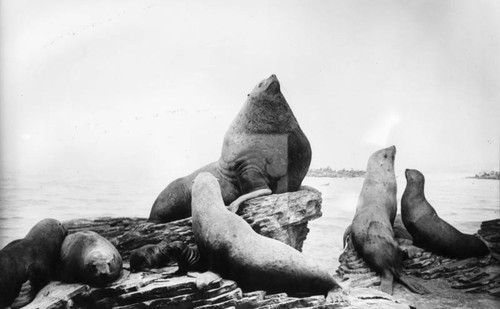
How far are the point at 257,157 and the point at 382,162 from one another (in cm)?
255

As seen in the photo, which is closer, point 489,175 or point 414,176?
point 489,175

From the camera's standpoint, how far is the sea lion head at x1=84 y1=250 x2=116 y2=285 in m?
3.65

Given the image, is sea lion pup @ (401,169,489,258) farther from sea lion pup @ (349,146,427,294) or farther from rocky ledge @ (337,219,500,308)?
sea lion pup @ (349,146,427,294)

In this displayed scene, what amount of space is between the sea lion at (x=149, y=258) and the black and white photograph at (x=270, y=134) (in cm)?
14

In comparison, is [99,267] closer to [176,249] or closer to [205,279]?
[176,249]

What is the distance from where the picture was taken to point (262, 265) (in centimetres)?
371

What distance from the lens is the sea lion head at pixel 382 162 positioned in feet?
21.4

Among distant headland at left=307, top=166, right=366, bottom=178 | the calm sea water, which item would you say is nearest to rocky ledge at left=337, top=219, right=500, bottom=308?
the calm sea water

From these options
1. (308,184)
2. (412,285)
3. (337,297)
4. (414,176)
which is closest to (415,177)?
(414,176)

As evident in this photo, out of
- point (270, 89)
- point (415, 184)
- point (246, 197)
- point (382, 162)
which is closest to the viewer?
point (246, 197)

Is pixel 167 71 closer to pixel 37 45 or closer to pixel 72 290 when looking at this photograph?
pixel 37 45

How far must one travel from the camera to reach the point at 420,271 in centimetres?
538

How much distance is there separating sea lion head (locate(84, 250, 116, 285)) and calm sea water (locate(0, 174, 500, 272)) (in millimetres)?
1721

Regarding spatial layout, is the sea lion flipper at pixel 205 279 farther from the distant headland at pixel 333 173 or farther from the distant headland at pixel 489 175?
the distant headland at pixel 489 175
